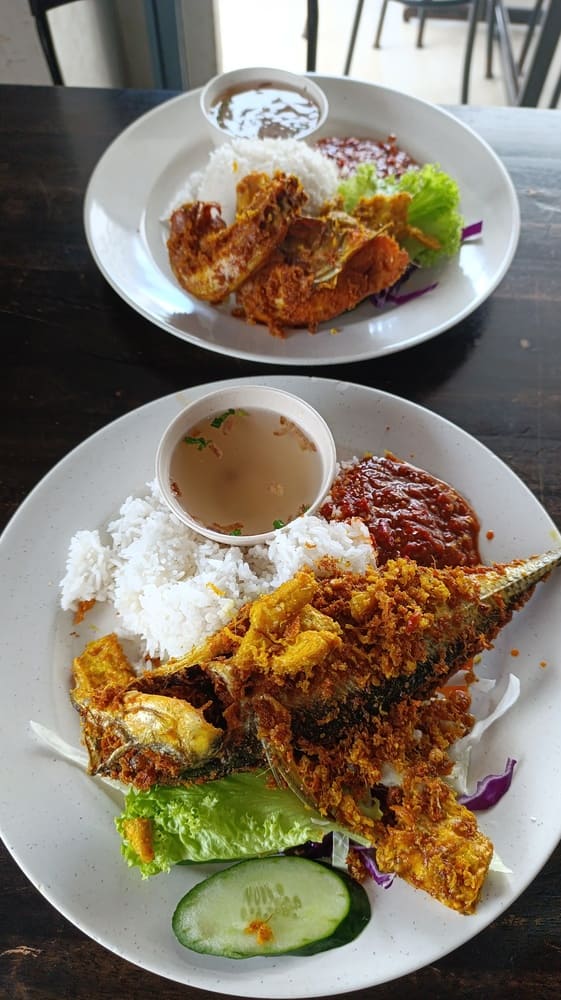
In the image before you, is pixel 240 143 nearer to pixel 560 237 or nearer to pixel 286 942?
pixel 560 237

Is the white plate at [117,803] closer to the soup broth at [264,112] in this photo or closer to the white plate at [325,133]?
the white plate at [325,133]

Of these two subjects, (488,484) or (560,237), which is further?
(560,237)

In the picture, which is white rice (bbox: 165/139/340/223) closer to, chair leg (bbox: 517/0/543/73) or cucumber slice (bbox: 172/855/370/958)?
cucumber slice (bbox: 172/855/370/958)

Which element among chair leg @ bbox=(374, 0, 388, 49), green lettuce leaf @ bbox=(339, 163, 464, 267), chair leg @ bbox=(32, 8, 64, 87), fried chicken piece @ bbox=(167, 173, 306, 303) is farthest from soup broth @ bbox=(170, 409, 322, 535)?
chair leg @ bbox=(374, 0, 388, 49)

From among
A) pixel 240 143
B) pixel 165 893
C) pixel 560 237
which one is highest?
pixel 240 143

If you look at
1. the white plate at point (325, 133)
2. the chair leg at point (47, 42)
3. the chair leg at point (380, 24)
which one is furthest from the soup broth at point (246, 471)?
the chair leg at point (380, 24)

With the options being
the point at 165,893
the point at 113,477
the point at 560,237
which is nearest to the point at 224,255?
the point at 113,477
